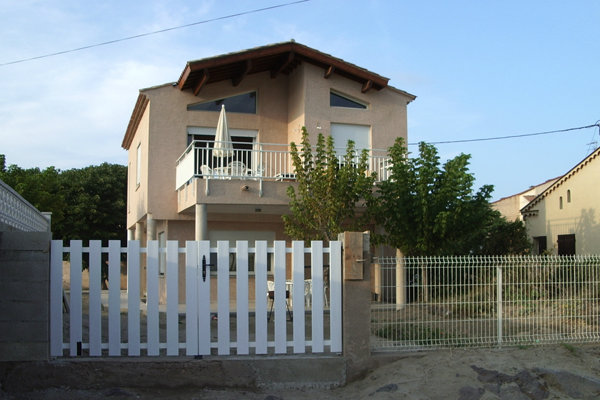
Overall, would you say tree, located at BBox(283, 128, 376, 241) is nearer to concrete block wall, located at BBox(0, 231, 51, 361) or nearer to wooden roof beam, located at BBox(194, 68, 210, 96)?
wooden roof beam, located at BBox(194, 68, 210, 96)


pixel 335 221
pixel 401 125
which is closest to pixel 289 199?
pixel 335 221

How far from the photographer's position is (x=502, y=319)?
875 cm

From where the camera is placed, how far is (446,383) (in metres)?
7.14

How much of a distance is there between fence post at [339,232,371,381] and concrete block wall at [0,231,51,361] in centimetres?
353

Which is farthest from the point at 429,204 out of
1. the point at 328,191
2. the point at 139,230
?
the point at 139,230

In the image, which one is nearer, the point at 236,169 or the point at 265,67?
the point at 236,169

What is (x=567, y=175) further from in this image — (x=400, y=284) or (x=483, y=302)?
(x=400, y=284)

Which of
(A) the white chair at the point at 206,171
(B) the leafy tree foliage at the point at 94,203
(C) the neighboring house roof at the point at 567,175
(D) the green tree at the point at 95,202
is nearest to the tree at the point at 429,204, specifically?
(A) the white chair at the point at 206,171

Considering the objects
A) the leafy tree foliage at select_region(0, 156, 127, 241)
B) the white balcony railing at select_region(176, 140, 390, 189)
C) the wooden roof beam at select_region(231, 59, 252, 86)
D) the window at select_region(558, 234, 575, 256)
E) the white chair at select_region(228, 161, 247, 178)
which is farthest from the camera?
the leafy tree foliage at select_region(0, 156, 127, 241)

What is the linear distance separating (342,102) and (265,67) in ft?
8.13

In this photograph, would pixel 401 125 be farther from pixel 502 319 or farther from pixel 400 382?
pixel 400 382

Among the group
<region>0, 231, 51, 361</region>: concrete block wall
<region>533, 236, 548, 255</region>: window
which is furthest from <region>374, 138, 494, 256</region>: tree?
<region>533, 236, 548, 255</region>: window

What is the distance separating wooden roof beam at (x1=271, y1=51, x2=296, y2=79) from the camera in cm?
1742

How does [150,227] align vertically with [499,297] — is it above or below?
above
